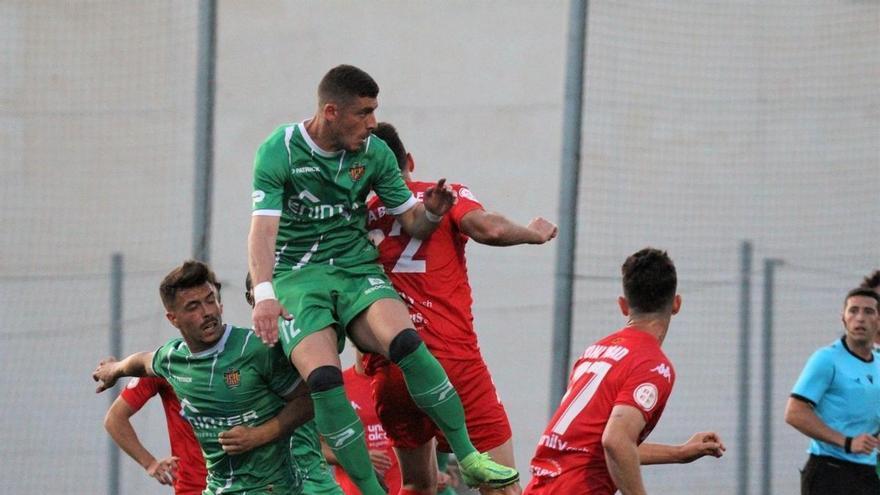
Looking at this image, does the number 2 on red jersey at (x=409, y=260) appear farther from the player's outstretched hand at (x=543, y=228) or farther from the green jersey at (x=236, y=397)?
the green jersey at (x=236, y=397)

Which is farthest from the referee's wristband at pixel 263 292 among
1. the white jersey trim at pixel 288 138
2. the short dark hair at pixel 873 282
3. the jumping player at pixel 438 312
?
the short dark hair at pixel 873 282

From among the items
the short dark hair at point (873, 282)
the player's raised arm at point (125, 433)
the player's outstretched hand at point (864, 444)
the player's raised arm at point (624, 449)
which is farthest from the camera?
the short dark hair at point (873, 282)

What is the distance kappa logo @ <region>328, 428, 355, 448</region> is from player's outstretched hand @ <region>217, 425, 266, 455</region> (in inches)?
11.7

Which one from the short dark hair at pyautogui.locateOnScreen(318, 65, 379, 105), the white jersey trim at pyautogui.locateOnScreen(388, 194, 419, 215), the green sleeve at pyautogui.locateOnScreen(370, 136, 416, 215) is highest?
the short dark hair at pyautogui.locateOnScreen(318, 65, 379, 105)

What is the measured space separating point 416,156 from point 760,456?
466 centimetres

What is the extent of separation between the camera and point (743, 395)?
1142cm

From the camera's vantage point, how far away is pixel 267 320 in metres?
5.43

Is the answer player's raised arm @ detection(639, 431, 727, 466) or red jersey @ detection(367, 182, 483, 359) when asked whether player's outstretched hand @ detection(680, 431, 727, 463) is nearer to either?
player's raised arm @ detection(639, 431, 727, 466)

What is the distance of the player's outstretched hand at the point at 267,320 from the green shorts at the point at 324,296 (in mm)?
321

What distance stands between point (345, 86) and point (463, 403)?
1663 millimetres

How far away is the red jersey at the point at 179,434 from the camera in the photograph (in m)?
6.81

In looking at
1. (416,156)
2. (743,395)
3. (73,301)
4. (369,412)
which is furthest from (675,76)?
(73,301)

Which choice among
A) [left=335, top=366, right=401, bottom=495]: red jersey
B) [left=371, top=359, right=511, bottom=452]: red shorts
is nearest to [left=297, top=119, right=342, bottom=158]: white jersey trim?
[left=371, top=359, right=511, bottom=452]: red shorts

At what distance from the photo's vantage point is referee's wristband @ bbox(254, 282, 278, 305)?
550 cm
